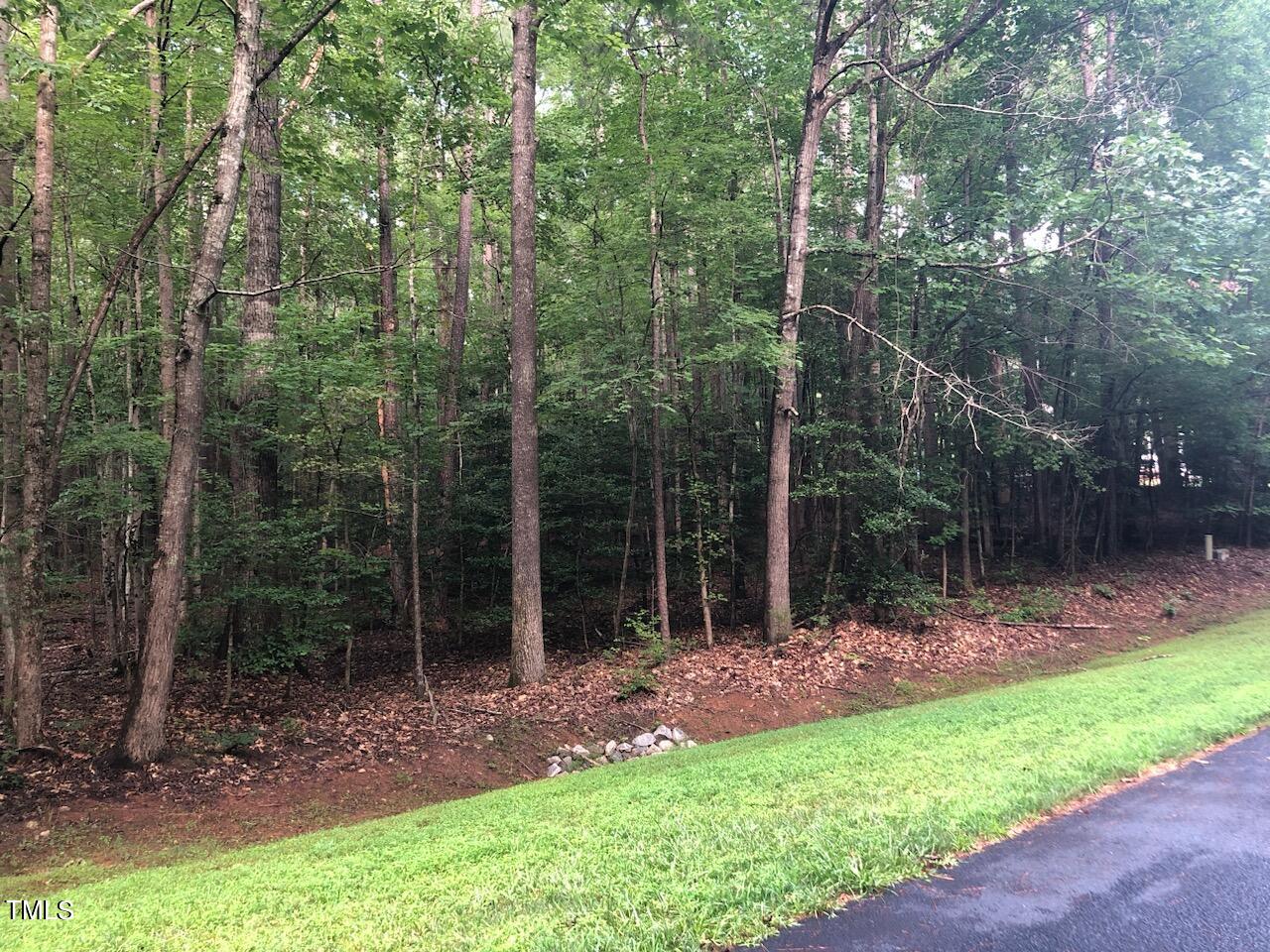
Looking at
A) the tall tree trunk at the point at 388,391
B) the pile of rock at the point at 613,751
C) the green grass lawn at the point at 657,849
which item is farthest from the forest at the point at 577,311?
the green grass lawn at the point at 657,849

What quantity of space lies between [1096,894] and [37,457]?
10.2 m

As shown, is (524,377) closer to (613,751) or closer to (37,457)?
(613,751)

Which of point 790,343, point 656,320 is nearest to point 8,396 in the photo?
point 656,320

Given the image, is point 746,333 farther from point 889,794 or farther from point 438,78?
point 889,794

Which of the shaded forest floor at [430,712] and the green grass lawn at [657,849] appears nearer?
the green grass lawn at [657,849]

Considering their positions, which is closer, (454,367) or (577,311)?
(577,311)

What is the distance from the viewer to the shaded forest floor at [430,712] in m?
6.63

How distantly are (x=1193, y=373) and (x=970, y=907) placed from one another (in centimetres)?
1781

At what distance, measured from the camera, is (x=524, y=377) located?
10680 mm

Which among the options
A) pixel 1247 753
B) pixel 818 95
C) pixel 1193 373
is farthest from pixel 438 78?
pixel 1193 373

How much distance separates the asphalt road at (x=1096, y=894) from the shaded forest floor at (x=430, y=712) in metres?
5.69

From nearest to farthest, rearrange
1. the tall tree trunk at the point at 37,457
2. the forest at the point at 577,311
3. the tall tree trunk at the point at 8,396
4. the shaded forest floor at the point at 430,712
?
the shaded forest floor at the point at 430,712
the tall tree trunk at the point at 37,457
the tall tree trunk at the point at 8,396
the forest at the point at 577,311

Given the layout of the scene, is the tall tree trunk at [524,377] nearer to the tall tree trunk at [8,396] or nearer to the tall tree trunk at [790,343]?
the tall tree trunk at [790,343]

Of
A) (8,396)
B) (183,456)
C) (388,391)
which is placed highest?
(388,391)
